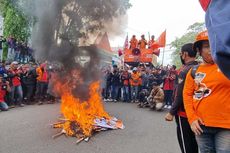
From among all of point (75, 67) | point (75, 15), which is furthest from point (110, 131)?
point (75, 15)

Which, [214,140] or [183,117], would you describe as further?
[183,117]

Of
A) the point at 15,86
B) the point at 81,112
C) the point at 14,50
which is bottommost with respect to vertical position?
the point at 81,112

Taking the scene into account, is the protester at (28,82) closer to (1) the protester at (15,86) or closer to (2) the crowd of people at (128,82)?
(1) the protester at (15,86)

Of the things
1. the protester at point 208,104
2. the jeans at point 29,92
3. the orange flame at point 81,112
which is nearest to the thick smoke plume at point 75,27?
the orange flame at point 81,112

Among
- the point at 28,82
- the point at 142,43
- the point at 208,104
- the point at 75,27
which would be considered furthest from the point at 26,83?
the point at 208,104

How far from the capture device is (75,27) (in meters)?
10.8

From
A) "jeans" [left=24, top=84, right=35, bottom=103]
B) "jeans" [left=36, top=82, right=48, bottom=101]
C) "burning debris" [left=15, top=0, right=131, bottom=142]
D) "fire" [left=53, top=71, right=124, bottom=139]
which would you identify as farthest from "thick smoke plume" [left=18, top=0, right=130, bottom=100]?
"jeans" [left=24, top=84, right=35, bottom=103]

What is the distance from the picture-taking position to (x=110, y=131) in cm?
724

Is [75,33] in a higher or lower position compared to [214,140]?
higher

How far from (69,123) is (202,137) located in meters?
4.87

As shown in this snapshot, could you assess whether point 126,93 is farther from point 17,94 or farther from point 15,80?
point 15,80

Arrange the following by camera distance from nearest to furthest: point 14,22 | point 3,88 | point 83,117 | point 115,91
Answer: point 83,117, point 3,88, point 115,91, point 14,22

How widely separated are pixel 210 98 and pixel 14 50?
621 inches

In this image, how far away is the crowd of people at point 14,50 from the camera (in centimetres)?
1652
